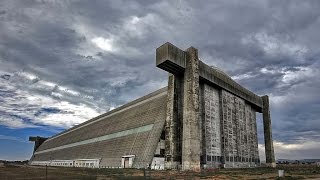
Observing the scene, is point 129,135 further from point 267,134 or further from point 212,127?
point 267,134

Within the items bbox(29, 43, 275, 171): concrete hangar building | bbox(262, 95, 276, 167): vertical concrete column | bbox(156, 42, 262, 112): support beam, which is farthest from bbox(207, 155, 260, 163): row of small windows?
bbox(156, 42, 262, 112): support beam

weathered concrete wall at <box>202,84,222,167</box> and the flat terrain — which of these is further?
weathered concrete wall at <box>202,84,222,167</box>

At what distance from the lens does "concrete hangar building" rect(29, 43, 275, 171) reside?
42.6 meters

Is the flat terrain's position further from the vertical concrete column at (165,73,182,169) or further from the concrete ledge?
the concrete ledge

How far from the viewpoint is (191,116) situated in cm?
4162

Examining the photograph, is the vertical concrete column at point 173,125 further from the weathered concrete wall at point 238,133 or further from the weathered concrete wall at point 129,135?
the weathered concrete wall at point 238,133

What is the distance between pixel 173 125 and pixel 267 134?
37056mm

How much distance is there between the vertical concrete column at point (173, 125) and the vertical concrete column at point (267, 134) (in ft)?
114

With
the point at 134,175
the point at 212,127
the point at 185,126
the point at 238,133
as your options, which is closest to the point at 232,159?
the point at 238,133

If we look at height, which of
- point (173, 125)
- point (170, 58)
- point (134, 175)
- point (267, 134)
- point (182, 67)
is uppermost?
point (170, 58)

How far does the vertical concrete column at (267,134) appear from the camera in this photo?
2746 inches

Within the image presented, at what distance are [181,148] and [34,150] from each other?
4735 inches

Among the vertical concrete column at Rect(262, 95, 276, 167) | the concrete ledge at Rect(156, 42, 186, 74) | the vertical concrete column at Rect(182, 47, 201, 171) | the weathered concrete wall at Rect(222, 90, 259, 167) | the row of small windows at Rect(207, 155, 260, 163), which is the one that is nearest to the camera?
the vertical concrete column at Rect(182, 47, 201, 171)

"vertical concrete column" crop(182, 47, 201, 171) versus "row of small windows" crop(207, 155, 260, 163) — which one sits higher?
"vertical concrete column" crop(182, 47, 201, 171)
